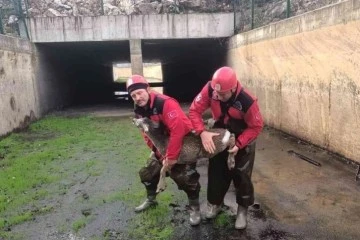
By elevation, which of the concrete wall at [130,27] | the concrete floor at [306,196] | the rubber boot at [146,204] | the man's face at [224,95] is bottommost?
the concrete floor at [306,196]

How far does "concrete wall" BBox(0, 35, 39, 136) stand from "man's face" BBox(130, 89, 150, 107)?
673cm

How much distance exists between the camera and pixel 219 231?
385 centimetres

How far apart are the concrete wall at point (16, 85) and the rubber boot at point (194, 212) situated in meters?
6.74

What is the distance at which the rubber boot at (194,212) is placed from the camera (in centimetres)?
399

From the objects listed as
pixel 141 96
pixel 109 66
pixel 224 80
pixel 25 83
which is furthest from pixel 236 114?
pixel 109 66

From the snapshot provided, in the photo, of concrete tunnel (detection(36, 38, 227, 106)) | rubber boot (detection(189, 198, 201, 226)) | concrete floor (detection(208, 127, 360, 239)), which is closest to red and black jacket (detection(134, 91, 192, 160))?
rubber boot (detection(189, 198, 201, 226))

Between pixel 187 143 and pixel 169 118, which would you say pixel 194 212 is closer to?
pixel 187 143

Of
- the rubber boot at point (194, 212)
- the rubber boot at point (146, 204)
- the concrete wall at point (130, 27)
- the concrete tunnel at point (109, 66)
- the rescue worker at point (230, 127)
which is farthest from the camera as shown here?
the concrete tunnel at point (109, 66)

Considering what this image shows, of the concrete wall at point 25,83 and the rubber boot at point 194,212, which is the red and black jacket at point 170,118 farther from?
the concrete wall at point 25,83

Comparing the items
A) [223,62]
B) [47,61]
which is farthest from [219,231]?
[47,61]

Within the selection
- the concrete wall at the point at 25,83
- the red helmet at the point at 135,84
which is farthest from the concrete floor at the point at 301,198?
the concrete wall at the point at 25,83

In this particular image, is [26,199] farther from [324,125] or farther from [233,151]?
[324,125]

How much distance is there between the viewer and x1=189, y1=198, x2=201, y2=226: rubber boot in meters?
3.99

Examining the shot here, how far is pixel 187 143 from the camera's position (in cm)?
370
